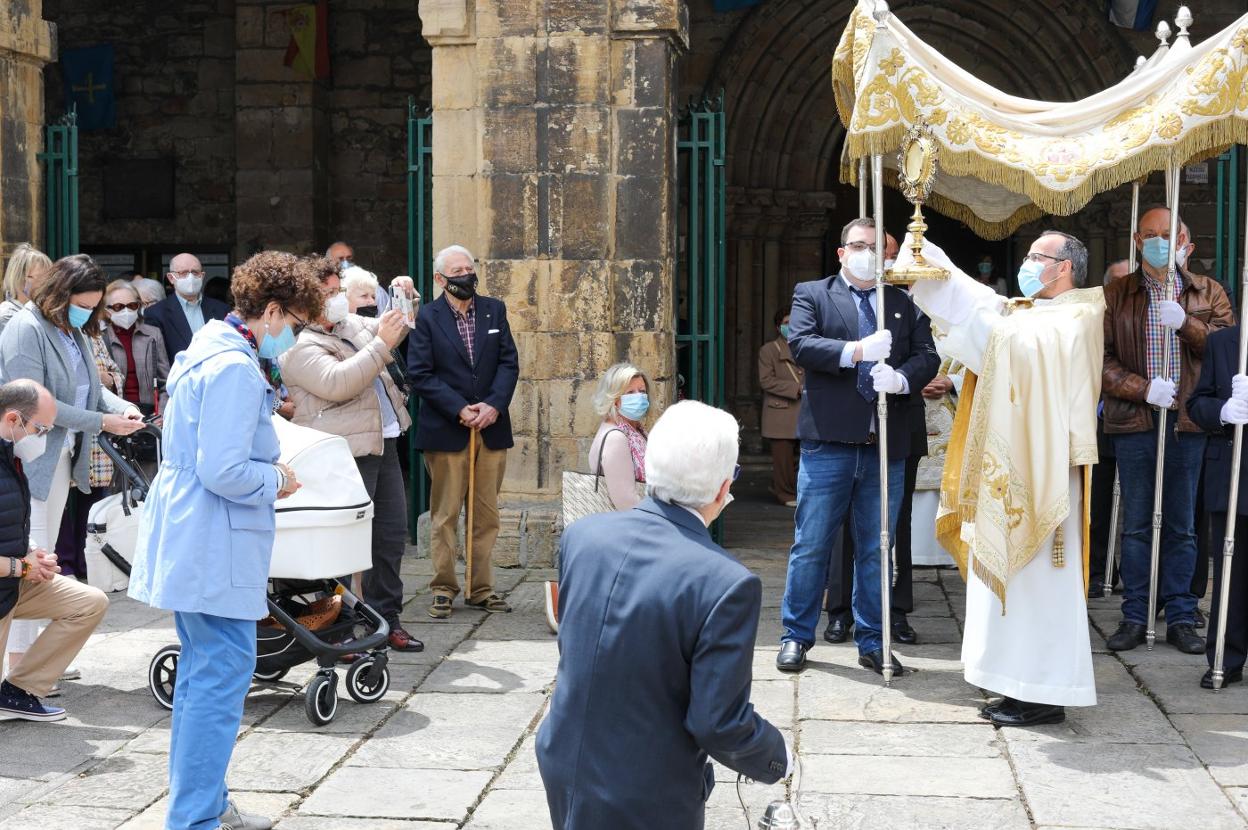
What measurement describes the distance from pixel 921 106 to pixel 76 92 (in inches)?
444

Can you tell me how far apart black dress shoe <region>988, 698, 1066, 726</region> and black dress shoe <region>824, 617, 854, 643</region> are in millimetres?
1401

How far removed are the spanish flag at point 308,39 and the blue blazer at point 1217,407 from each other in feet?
33.1

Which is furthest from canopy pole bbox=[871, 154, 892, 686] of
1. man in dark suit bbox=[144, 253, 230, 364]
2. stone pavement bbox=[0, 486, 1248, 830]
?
man in dark suit bbox=[144, 253, 230, 364]

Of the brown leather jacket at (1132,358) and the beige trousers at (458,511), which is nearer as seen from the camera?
the brown leather jacket at (1132,358)

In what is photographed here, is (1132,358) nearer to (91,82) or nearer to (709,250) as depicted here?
(709,250)

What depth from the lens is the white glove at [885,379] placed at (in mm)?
6094

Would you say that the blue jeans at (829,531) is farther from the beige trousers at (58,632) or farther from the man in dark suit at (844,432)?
the beige trousers at (58,632)

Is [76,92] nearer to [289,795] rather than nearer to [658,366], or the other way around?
[658,366]

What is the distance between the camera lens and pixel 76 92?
15109mm

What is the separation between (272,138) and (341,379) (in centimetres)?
882

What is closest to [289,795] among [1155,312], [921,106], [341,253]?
[921,106]

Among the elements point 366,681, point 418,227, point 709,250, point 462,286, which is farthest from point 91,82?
point 366,681

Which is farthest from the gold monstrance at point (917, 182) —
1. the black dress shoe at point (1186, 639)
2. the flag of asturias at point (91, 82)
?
the flag of asturias at point (91, 82)

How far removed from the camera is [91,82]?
15.1 m
